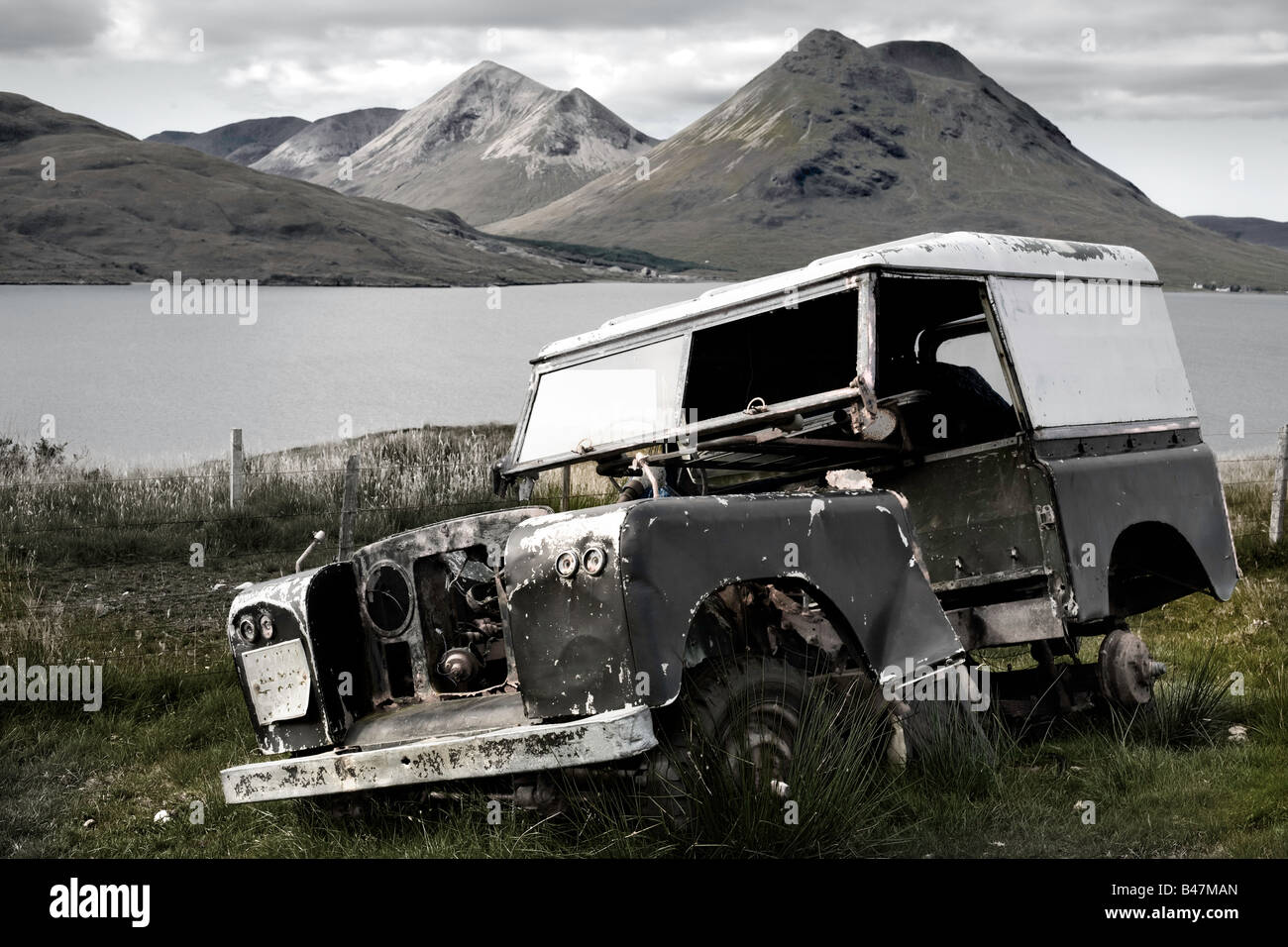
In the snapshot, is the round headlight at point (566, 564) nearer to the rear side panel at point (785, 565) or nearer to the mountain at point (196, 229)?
the rear side panel at point (785, 565)

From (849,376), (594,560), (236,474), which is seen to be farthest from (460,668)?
(236,474)

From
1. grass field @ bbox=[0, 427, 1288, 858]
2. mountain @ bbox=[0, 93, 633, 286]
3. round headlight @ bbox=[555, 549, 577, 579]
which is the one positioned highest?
mountain @ bbox=[0, 93, 633, 286]

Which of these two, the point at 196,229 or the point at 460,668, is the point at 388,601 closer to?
the point at 460,668

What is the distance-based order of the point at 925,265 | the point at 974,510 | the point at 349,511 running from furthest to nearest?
the point at 349,511 → the point at 974,510 → the point at 925,265

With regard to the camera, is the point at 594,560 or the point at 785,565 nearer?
the point at 594,560

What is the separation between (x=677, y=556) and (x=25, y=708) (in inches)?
206

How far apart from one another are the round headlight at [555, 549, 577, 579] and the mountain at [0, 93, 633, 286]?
121066 mm

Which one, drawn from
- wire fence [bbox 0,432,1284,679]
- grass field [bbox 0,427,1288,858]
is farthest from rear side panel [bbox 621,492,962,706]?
wire fence [bbox 0,432,1284,679]

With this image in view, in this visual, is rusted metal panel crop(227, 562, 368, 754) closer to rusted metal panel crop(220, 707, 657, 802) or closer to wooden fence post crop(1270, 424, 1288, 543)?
rusted metal panel crop(220, 707, 657, 802)

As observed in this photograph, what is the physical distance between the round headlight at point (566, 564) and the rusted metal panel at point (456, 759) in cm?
47

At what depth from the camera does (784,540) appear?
14.2 ft

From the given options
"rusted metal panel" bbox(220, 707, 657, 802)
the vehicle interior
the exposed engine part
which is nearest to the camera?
"rusted metal panel" bbox(220, 707, 657, 802)

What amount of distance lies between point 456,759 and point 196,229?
480ft

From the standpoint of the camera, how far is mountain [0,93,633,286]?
4916 inches
